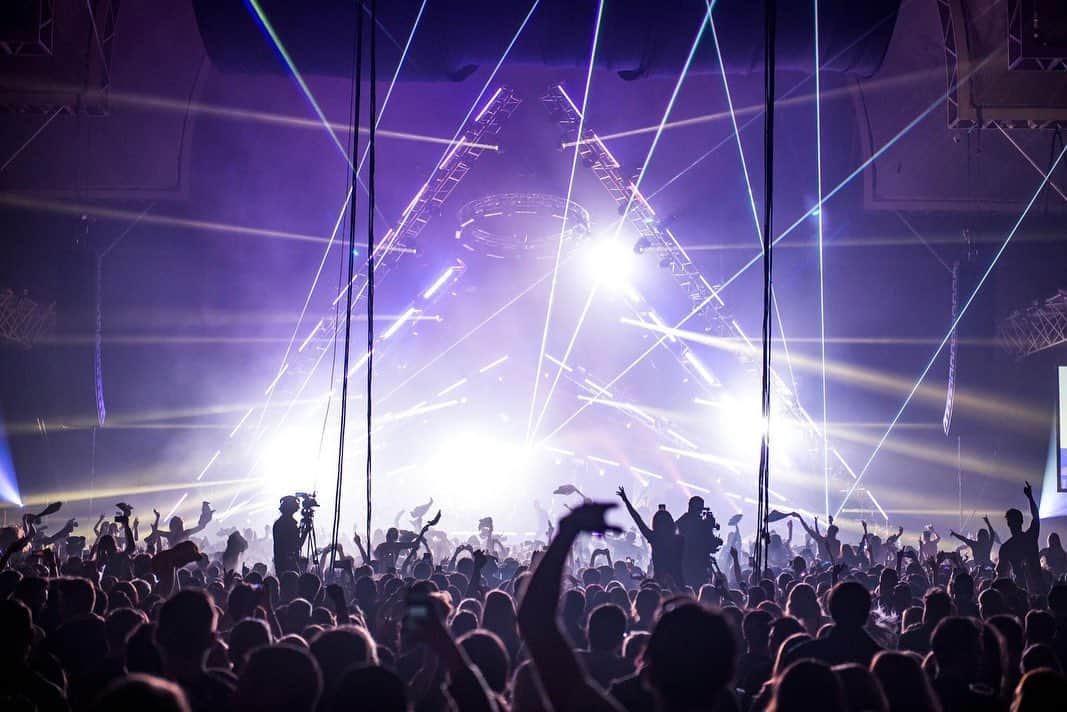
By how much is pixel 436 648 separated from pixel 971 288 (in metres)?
19.8

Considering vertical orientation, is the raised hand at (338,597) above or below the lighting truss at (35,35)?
below

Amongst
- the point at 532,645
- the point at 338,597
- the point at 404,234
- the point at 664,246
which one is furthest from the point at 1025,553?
the point at 404,234

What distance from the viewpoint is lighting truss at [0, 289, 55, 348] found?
1881 centimetres

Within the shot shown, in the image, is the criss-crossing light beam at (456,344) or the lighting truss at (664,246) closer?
the lighting truss at (664,246)

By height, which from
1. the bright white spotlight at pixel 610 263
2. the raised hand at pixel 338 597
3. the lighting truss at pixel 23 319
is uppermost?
the bright white spotlight at pixel 610 263

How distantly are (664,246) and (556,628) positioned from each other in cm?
1924

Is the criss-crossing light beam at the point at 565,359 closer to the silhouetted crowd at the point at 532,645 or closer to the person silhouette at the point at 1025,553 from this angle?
the person silhouette at the point at 1025,553

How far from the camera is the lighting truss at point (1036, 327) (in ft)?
57.3

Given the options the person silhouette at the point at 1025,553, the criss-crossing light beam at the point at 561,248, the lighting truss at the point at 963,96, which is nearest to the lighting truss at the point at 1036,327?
the lighting truss at the point at 963,96

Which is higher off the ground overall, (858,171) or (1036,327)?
(858,171)

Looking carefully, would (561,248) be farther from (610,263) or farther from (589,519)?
(589,519)

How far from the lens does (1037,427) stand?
19.5 metres

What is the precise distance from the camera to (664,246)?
21.3 meters

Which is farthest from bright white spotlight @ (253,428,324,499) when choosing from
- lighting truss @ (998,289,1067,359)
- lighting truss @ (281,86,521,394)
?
lighting truss @ (998,289,1067,359)
